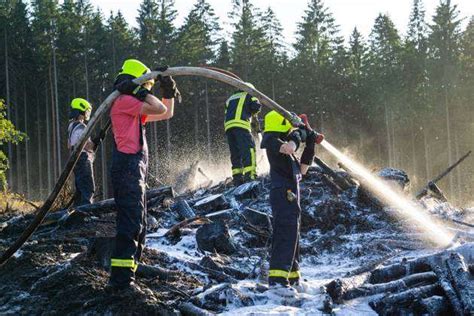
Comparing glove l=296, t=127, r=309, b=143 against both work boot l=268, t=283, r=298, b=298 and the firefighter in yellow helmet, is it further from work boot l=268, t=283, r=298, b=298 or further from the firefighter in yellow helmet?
the firefighter in yellow helmet

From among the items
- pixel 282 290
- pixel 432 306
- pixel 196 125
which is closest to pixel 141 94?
pixel 282 290

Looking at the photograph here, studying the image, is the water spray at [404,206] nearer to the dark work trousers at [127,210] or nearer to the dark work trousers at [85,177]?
the dark work trousers at [127,210]

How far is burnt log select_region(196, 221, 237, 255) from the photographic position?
7086 mm

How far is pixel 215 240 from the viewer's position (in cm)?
711

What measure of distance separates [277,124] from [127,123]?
159 centimetres

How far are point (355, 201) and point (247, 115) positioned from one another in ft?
8.13

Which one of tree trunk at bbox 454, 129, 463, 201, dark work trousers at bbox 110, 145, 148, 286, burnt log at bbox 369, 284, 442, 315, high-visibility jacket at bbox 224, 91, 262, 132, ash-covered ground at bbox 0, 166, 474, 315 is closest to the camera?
burnt log at bbox 369, 284, 442, 315

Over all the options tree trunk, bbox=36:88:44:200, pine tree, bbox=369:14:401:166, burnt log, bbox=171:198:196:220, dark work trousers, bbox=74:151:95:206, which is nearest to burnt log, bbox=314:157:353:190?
burnt log, bbox=171:198:196:220

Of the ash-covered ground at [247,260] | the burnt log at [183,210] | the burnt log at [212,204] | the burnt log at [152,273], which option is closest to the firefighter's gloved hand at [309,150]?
the ash-covered ground at [247,260]

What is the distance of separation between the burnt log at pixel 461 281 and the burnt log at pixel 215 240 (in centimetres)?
284

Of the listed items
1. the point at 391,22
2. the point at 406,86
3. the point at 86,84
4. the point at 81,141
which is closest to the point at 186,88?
the point at 86,84

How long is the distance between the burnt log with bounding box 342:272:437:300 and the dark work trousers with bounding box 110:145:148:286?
1.96 metres

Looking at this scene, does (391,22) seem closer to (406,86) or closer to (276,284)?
(406,86)

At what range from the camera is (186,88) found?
3816 cm
